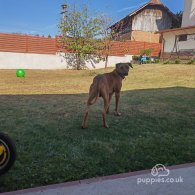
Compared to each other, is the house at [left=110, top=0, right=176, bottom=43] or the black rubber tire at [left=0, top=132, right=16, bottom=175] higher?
the house at [left=110, top=0, right=176, bottom=43]

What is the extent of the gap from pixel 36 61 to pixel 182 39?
13553 millimetres

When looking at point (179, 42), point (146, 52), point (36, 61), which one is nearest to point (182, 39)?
point (179, 42)

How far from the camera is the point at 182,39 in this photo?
22625 millimetres

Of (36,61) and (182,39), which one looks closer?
(36,61)

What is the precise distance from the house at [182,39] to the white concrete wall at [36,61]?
7184 mm

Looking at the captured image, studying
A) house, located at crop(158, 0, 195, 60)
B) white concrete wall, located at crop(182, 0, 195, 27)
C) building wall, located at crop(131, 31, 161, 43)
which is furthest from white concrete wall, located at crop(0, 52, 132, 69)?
building wall, located at crop(131, 31, 161, 43)

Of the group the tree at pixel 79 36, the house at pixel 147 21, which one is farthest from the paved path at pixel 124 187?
the house at pixel 147 21

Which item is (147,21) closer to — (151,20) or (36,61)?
(151,20)

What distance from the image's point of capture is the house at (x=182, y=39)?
21.2 meters

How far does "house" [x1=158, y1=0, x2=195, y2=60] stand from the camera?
836 inches

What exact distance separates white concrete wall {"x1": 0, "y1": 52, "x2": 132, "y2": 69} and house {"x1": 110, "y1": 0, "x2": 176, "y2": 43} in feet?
37.7

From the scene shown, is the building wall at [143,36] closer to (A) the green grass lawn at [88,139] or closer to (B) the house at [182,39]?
(B) the house at [182,39]

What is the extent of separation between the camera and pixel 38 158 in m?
3.12

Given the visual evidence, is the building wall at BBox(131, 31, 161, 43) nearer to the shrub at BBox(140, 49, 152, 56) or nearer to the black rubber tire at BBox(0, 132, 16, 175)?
the shrub at BBox(140, 49, 152, 56)
